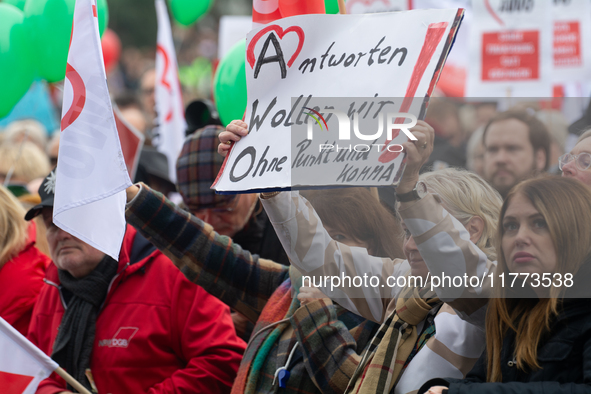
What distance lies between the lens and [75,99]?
82.6 inches

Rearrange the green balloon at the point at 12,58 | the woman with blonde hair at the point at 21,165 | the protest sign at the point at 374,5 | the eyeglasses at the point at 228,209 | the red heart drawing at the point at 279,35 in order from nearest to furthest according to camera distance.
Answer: the red heart drawing at the point at 279,35
the eyeglasses at the point at 228,209
the green balloon at the point at 12,58
the protest sign at the point at 374,5
the woman with blonde hair at the point at 21,165

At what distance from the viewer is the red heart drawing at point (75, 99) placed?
2.08 m

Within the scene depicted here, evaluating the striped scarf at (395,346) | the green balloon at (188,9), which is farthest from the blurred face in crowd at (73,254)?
the green balloon at (188,9)

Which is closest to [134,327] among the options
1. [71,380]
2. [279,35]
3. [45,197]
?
[71,380]

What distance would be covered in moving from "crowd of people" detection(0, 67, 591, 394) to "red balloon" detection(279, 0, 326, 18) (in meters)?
0.50

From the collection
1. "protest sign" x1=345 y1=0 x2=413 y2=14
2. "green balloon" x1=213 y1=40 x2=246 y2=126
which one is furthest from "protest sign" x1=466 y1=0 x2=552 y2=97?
"green balloon" x1=213 y1=40 x2=246 y2=126

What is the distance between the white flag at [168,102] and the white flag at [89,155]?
2.48 meters

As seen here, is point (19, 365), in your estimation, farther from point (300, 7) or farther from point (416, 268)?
point (300, 7)

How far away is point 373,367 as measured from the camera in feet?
5.75

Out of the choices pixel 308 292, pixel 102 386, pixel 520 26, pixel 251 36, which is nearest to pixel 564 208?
pixel 308 292

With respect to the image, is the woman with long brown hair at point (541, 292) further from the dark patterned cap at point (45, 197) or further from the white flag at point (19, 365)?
the dark patterned cap at point (45, 197)

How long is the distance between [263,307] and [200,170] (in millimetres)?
776

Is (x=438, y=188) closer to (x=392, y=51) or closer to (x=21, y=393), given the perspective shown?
(x=392, y=51)

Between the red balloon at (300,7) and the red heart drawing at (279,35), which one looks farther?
the red balloon at (300,7)
